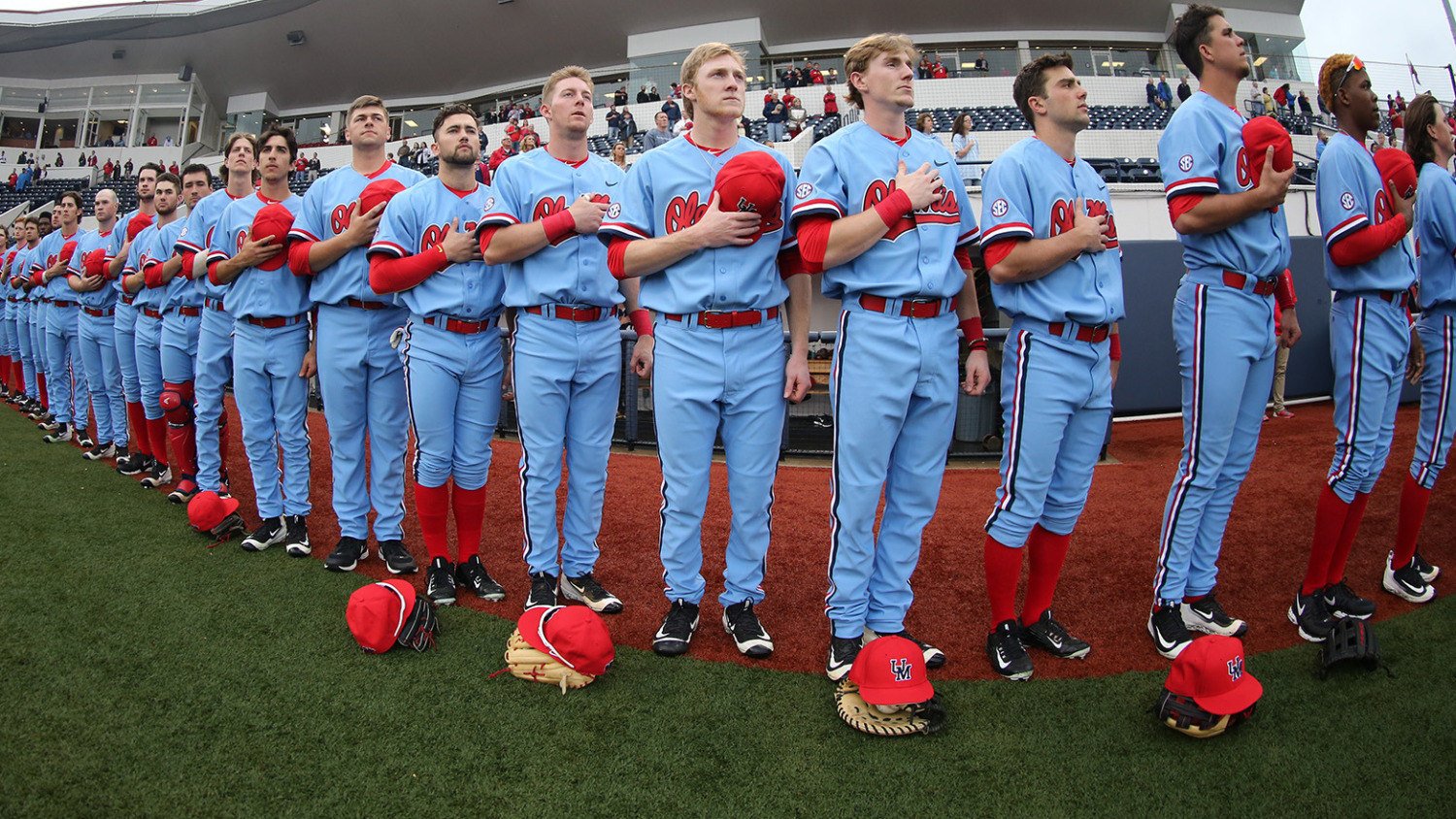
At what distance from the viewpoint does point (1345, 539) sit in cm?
335

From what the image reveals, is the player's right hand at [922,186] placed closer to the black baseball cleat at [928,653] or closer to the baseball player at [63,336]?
the black baseball cleat at [928,653]

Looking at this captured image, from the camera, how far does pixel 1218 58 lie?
307cm

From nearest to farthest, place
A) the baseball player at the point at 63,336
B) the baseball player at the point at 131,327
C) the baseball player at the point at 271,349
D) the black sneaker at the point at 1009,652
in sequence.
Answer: the black sneaker at the point at 1009,652 < the baseball player at the point at 271,349 < the baseball player at the point at 131,327 < the baseball player at the point at 63,336

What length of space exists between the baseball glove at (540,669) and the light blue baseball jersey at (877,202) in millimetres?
1532

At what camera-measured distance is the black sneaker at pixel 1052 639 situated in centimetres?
297

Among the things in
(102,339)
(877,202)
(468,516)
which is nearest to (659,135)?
(102,339)

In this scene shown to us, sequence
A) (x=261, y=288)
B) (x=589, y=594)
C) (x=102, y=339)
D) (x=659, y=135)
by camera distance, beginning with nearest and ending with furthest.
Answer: (x=589, y=594) → (x=261, y=288) → (x=102, y=339) → (x=659, y=135)

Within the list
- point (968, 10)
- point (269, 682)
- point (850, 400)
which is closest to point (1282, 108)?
point (968, 10)

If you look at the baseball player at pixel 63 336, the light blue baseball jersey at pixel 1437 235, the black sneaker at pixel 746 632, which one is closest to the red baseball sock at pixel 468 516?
the black sneaker at pixel 746 632

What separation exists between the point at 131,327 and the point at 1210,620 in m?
7.11

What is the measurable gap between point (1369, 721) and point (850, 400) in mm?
1807

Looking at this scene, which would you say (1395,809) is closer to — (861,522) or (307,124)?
(861,522)

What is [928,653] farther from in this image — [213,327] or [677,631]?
[213,327]

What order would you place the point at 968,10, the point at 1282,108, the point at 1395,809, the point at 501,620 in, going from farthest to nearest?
Result: the point at 968,10 → the point at 1282,108 → the point at 501,620 → the point at 1395,809
